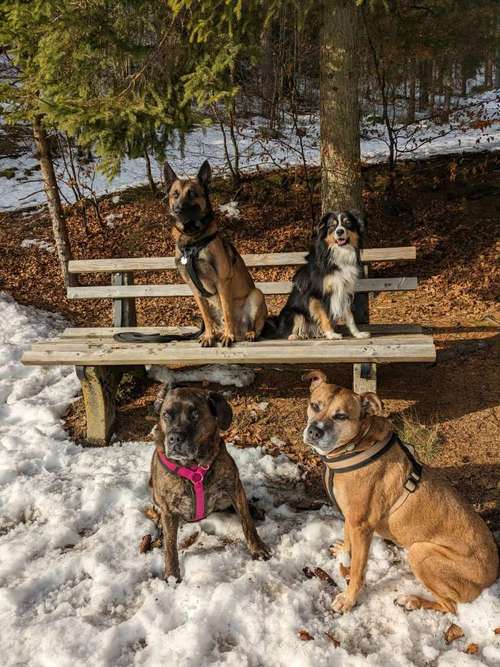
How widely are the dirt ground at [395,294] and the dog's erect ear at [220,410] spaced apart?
1185 mm

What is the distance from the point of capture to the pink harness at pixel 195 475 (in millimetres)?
2953

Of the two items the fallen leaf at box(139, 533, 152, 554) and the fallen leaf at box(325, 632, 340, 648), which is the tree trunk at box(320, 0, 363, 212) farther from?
the fallen leaf at box(325, 632, 340, 648)

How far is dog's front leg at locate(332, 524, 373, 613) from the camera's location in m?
2.70

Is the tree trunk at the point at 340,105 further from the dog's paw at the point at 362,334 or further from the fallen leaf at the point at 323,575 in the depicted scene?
the fallen leaf at the point at 323,575

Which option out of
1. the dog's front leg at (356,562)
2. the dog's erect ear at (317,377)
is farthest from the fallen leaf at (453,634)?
the dog's erect ear at (317,377)

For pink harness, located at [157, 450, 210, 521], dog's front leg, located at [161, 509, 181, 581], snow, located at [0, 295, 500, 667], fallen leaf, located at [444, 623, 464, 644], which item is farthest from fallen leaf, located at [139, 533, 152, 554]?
fallen leaf, located at [444, 623, 464, 644]

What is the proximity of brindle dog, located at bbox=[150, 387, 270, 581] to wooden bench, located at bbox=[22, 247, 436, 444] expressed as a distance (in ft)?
3.49

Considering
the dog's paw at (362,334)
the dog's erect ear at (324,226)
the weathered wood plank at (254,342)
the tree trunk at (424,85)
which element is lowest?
the dog's paw at (362,334)

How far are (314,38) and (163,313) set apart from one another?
27.8ft

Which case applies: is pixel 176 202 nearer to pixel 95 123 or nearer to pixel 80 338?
pixel 80 338

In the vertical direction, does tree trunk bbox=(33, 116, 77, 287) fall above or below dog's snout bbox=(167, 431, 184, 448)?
above

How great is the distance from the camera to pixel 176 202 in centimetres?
394

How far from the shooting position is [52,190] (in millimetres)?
6949

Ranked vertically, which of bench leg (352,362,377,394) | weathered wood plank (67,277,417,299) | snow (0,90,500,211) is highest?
snow (0,90,500,211)
